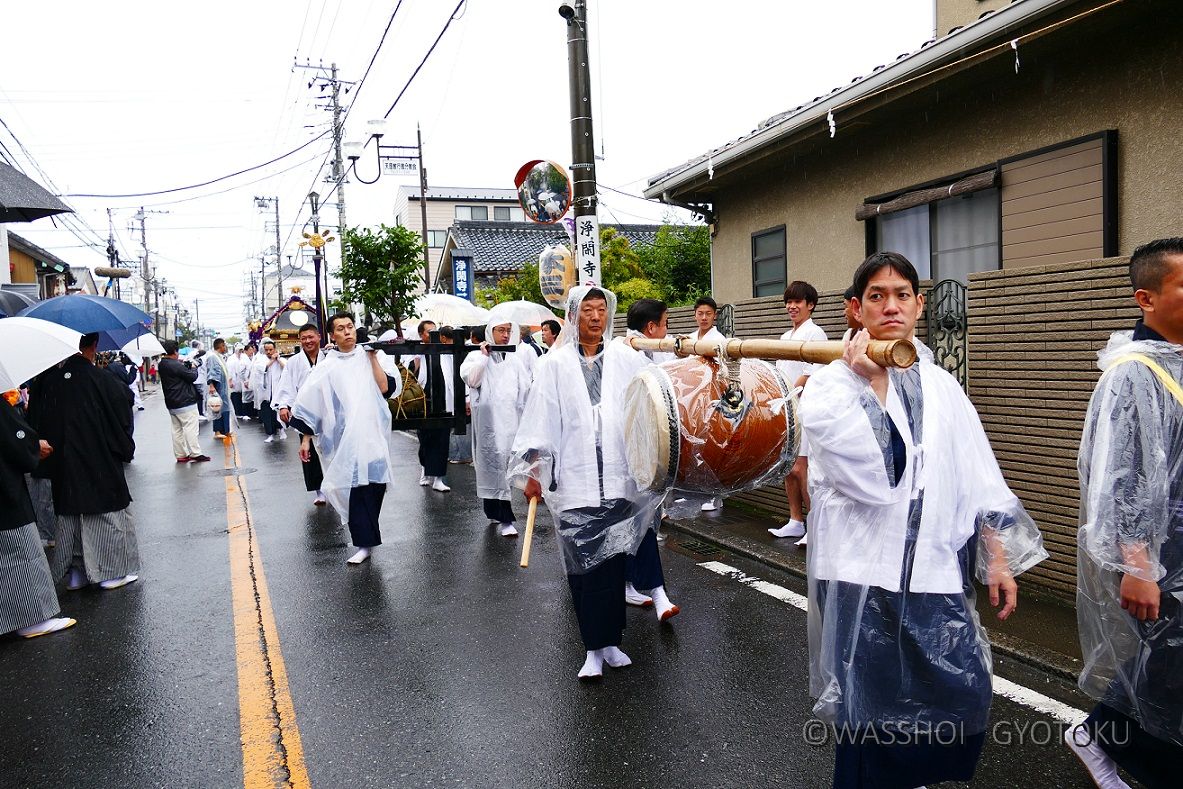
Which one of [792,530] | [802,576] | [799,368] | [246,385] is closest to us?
[802,576]

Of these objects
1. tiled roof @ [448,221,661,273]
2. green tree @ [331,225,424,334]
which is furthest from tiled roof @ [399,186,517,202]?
green tree @ [331,225,424,334]

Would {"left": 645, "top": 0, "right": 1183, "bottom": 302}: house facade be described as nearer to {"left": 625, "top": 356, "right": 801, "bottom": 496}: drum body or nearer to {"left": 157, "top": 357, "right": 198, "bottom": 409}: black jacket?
{"left": 625, "top": 356, "right": 801, "bottom": 496}: drum body

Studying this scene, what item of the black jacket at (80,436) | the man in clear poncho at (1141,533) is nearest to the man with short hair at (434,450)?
the black jacket at (80,436)

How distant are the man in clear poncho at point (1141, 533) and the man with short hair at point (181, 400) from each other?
1334cm

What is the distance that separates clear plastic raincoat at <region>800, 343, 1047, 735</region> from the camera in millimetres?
2326

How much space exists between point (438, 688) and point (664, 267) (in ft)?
53.3

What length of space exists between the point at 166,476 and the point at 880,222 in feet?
34.2

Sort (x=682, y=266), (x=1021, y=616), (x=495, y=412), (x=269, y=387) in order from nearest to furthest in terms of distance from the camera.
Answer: (x=1021, y=616) → (x=495, y=412) → (x=269, y=387) → (x=682, y=266)

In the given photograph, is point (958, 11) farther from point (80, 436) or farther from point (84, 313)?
point (80, 436)

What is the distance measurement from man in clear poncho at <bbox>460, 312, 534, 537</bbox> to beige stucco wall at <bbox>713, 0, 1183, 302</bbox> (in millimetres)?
3738

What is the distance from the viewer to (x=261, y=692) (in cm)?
Answer: 411

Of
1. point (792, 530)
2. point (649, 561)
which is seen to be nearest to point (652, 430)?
point (649, 561)

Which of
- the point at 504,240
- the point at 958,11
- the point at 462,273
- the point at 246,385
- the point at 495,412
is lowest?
the point at 246,385

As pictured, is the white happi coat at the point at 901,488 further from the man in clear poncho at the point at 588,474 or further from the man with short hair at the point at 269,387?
the man with short hair at the point at 269,387
